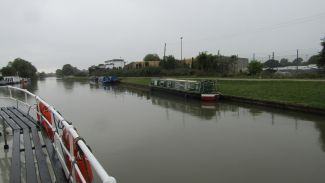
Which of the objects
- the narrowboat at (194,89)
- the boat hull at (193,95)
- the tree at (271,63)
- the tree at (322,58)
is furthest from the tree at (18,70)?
the tree at (322,58)

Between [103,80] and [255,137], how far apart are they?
42.5 m

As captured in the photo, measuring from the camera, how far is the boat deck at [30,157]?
114 inches

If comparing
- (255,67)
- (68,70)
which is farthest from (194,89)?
(68,70)

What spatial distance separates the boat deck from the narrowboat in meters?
14.7

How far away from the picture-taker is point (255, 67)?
1291 inches

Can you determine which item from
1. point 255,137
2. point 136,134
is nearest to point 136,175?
point 136,134

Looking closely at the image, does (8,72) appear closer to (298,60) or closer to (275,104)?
(298,60)

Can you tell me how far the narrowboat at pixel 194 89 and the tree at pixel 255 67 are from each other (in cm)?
1184

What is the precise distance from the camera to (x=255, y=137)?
9.20 metres

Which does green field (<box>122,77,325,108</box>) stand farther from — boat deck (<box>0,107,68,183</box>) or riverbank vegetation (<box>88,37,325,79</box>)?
boat deck (<box>0,107,68,183</box>)

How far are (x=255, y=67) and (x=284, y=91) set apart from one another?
55.0 ft

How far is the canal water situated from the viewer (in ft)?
20.0

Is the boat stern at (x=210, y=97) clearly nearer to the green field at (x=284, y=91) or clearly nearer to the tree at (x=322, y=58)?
the green field at (x=284, y=91)

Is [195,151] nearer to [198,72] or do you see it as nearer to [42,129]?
[42,129]
